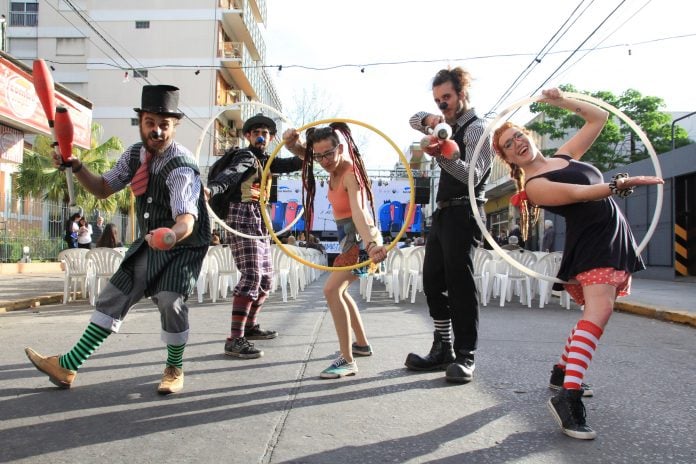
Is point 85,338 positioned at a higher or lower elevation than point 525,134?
lower

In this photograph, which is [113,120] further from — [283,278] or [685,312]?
[685,312]

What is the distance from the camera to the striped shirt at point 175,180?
11.5ft

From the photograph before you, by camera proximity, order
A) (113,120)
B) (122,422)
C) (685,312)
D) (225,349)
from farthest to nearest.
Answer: (113,120) → (685,312) → (225,349) → (122,422)

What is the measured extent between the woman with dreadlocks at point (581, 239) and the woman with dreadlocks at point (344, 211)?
1.00 m

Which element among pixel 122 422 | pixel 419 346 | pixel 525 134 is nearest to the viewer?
pixel 122 422

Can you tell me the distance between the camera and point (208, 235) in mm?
3902

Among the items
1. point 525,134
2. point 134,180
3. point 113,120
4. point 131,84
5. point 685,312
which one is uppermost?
point 131,84

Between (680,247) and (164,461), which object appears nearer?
(164,461)

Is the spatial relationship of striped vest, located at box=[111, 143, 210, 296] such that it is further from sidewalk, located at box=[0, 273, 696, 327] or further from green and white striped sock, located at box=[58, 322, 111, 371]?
sidewalk, located at box=[0, 273, 696, 327]

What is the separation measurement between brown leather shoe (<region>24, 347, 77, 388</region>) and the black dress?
3.11m

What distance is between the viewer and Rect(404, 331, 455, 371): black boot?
429 centimetres

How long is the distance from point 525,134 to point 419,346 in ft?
8.28

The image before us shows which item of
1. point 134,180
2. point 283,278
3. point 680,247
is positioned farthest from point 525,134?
point 680,247

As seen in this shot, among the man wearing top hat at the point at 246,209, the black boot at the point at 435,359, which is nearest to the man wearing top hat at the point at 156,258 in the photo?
the man wearing top hat at the point at 246,209
